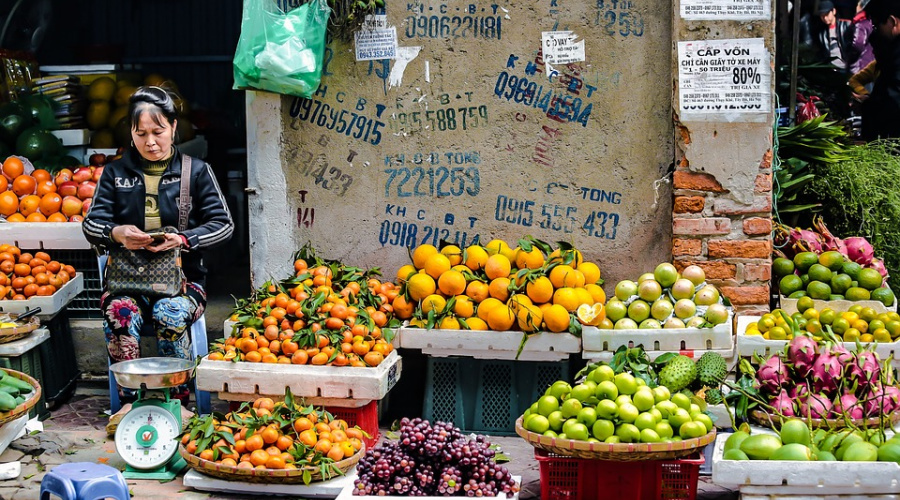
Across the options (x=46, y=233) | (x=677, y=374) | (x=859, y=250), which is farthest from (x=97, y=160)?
(x=859, y=250)

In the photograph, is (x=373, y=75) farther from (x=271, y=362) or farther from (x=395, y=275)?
(x=271, y=362)

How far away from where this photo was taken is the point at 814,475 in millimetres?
4195

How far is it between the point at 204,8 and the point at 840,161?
22.3 feet

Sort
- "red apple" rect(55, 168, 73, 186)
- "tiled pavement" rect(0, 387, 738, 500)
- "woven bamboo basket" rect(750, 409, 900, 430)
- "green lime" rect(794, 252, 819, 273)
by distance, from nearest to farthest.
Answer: "woven bamboo basket" rect(750, 409, 900, 430) → "tiled pavement" rect(0, 387, 738, 500) → "green lime" rect(794, 252, 819, 273) → "red apple" rect(55, 168, 73, 186)

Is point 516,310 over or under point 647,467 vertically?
over

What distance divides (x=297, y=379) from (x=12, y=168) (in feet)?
9.83

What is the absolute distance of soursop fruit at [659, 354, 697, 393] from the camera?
5.03 meters

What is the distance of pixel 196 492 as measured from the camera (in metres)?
5.00

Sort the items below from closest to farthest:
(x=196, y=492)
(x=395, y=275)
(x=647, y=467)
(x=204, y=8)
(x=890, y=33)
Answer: (x=647, y=467)
(x=196, y=492)
(x=395, y=275)
(x=890, y=33)
(x=204, y=8)

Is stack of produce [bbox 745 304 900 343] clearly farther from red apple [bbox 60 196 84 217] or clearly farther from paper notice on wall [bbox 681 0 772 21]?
red apple [bbox 60 196 84 217]

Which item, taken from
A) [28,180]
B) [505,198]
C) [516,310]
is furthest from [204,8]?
[516,310]

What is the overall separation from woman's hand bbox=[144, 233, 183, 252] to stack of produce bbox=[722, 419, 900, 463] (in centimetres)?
305

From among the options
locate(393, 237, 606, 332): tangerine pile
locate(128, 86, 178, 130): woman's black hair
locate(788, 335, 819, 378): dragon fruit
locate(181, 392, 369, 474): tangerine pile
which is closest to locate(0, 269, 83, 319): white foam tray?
locate(128, 86, 178, 130): woman's black hair

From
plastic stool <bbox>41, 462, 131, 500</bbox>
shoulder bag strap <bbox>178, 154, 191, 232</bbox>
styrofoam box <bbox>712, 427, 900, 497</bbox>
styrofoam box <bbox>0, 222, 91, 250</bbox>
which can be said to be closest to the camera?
plastic stool <bbox>41, 462, 131, 500</bbox>
